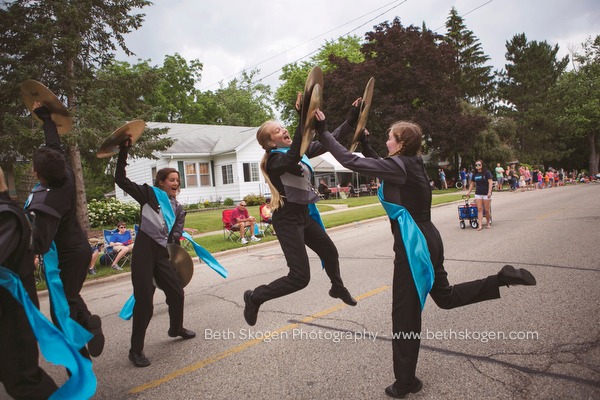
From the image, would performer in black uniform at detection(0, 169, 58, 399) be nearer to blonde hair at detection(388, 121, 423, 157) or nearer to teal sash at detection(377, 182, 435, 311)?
teal sash at detection(377, 182, 435, 311)

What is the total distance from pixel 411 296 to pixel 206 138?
28.4 m

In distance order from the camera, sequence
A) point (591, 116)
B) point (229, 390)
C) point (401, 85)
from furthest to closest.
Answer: point (591, 116)
point (401, 85)
point (229, 390)

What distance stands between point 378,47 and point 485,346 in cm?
3016

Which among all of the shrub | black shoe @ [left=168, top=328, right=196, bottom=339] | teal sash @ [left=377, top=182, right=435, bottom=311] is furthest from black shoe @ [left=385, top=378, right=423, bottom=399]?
the shrub

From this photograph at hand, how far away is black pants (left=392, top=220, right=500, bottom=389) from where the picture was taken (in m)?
2.62

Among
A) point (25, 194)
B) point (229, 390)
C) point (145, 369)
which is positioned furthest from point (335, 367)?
point (25, 194)

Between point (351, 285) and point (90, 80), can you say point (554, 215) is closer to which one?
point (351, 285)

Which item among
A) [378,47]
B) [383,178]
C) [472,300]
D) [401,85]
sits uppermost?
[378,47]

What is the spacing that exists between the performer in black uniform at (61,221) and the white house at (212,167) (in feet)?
73.8

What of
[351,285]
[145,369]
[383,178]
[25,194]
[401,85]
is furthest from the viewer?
[401,85]

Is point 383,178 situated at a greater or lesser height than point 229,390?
greater

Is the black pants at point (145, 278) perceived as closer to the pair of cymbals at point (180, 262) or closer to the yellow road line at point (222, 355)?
the pair of cymbals at point (180, 262)

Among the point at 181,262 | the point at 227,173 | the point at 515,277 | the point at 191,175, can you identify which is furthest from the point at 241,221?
the point at 191,175

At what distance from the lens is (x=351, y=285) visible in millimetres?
5660
